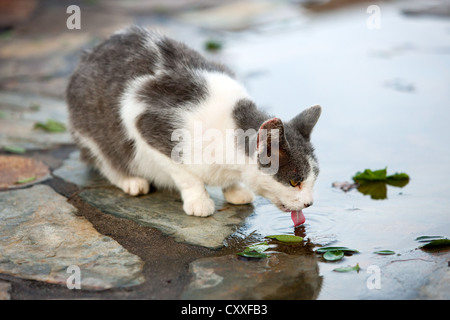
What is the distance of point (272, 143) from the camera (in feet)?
10.2

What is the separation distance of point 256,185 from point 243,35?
539cm

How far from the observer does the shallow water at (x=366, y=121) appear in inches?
118

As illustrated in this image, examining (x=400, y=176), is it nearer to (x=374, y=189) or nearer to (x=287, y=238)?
(x=374, y=189)

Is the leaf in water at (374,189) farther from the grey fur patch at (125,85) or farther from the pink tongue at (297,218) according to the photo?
the grey fur patch at (125,85)

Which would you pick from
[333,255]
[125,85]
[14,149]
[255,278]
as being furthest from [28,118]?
[333,255]

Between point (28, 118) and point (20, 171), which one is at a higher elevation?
point (28, 118)

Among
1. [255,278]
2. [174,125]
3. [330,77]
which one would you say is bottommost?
[255,278]

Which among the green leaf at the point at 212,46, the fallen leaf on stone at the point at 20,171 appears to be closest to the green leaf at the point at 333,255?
the fallen leaf on stone at the point at 20,171

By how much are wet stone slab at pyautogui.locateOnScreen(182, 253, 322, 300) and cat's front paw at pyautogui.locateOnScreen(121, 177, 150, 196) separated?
112 cm

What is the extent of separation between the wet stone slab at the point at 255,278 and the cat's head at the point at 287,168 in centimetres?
40

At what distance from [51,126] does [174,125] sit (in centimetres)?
193

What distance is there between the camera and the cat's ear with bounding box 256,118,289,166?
3061 millimetres

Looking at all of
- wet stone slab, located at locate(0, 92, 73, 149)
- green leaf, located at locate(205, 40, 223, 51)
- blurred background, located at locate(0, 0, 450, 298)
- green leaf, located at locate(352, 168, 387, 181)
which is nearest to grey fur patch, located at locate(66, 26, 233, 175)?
blurred background, located at locate(0, 0, 450, 298)

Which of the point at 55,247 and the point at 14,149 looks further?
the point at 14,149
